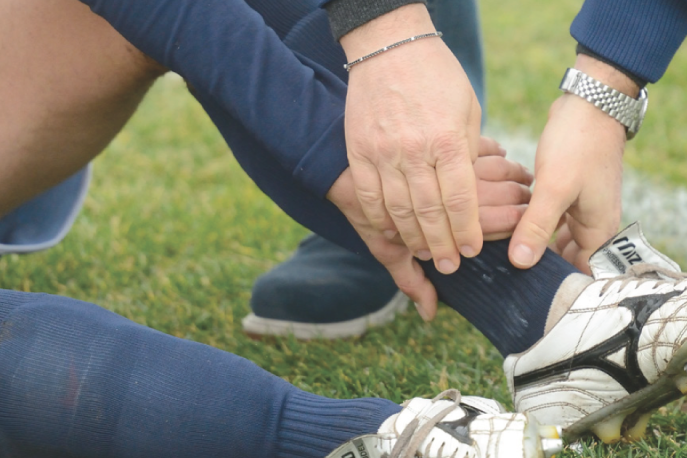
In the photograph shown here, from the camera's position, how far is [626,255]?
3.78ft

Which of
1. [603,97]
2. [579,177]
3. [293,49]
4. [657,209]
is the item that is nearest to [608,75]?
[603,97]

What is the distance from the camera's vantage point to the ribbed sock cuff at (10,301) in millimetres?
981

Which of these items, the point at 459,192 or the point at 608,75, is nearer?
the point at 459,192

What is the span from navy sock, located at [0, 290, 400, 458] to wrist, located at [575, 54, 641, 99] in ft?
2.09

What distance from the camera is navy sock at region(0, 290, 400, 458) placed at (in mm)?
916

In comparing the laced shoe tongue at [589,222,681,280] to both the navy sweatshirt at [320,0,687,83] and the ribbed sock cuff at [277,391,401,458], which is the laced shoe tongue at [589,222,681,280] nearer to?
the navy sweatshirt at [320,0,687,83]

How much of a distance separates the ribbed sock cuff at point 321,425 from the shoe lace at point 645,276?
374 millimetres

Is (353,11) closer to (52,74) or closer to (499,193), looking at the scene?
(499,193)

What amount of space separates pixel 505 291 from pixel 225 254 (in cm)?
108

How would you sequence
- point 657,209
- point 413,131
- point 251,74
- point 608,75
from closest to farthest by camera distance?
Result: point 413,131 < point 251,74 < point 608,75 < point 657,209

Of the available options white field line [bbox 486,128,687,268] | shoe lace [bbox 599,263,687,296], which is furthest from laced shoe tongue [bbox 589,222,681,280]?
white field line [bbox 486,128,687,268]

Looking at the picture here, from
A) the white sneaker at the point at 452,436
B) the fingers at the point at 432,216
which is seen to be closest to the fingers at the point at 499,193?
the fingers at the point at 432,216

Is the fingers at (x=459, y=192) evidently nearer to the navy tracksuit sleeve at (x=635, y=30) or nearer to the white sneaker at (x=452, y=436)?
the white sneaker at (x=452, y=436)

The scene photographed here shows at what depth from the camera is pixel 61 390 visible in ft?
3.00
